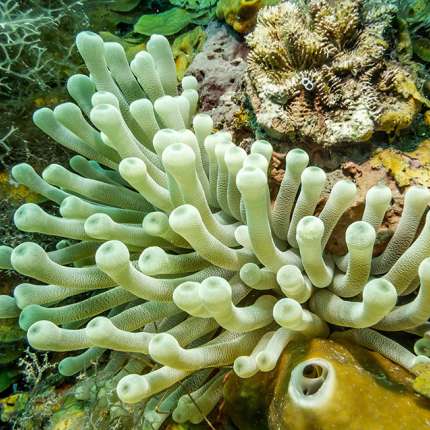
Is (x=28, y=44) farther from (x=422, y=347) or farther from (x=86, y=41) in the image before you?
(x=422, y=347)

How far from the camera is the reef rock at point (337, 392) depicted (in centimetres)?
116

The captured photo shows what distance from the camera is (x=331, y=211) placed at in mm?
1408

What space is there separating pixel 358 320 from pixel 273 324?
1.13 ft

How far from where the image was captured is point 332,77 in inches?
60.0

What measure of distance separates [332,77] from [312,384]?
967 millimetres

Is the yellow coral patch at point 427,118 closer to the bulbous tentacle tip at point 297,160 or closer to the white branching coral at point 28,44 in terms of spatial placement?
the bulbous tentacle tip at point 297,160

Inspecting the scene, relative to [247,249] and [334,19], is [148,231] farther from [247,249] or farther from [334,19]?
[334,19]

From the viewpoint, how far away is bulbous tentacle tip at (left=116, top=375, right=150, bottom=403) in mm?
1294

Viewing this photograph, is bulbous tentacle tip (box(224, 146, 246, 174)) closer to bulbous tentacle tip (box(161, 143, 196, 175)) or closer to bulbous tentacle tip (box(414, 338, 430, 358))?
bulbous tentacle tip (box(161, 143, 196, 175))

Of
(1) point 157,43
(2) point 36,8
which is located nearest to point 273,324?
(1) point 157,43

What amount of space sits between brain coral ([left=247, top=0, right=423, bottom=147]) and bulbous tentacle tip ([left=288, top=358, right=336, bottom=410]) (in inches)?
27.6

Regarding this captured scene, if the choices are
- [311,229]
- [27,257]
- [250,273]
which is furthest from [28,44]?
[311,229]

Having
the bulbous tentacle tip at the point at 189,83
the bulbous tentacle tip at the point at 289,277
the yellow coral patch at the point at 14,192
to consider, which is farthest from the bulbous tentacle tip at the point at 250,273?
the yellow coral patch at the point at 14,192

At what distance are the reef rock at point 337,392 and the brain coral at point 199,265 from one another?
20 mm
